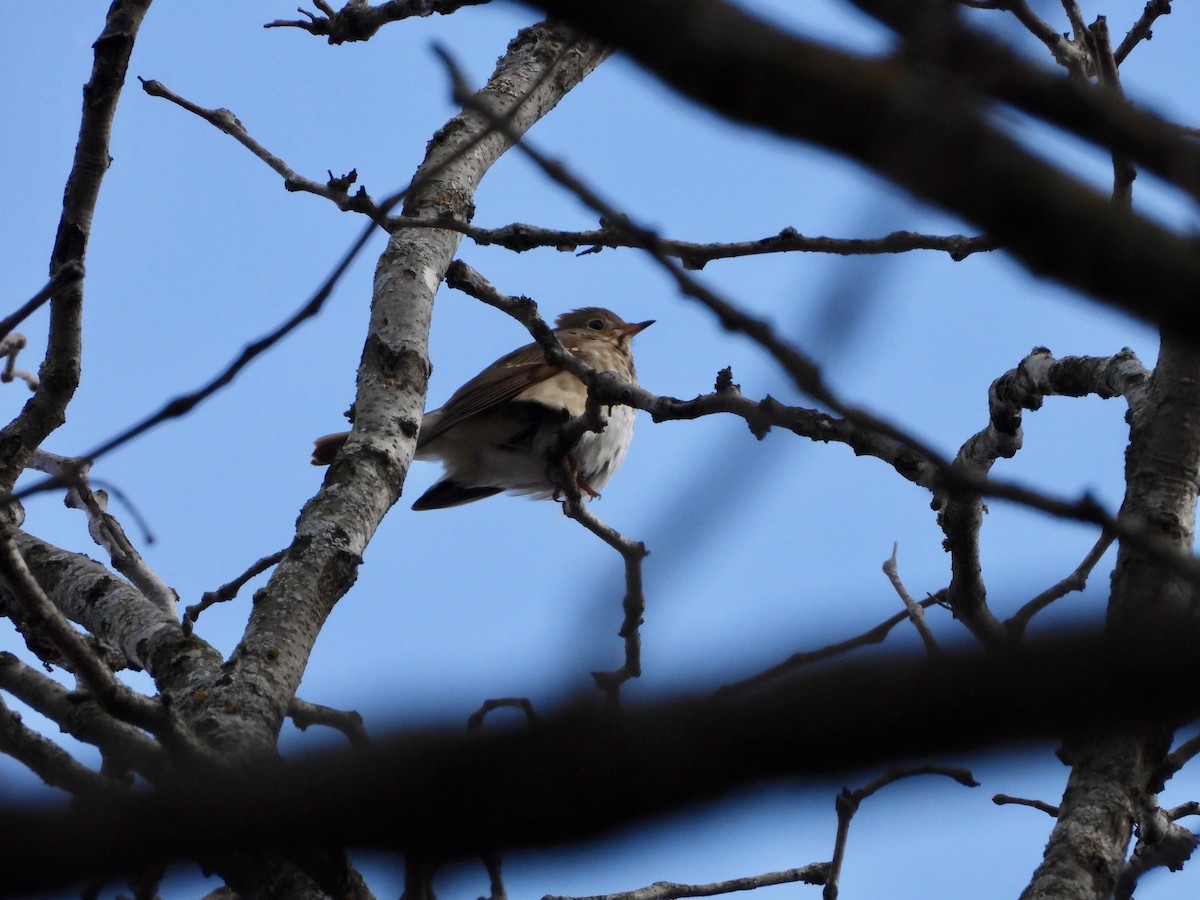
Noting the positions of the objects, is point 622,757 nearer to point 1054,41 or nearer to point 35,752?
Result: point 35,752

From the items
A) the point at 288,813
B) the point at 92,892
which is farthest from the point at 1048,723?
the point at 92,892

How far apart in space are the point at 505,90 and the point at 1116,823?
3.73 metres

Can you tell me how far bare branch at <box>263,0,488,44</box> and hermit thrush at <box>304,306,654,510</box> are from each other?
7.96ft

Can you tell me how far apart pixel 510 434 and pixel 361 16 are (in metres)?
2.77

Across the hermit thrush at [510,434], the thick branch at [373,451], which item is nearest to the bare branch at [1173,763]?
the thick branch at [373,451]

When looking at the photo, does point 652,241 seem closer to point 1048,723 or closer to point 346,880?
point 1048,723

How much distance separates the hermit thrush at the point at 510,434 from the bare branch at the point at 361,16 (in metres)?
2.43

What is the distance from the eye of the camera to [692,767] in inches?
38.3

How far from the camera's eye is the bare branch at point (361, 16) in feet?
17.0

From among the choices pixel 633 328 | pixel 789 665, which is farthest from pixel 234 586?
pixel 633 328

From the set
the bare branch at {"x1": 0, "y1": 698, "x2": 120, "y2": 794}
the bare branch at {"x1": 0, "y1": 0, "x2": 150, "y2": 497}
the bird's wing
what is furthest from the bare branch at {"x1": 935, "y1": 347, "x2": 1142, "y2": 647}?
the bird's wing

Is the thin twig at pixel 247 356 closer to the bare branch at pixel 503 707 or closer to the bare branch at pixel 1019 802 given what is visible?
the bare branch at pixel 503 707

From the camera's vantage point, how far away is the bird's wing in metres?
7.34

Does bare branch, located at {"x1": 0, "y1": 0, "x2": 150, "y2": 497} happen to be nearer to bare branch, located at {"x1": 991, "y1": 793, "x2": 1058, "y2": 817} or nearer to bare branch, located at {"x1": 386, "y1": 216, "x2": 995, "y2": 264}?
bare branch, located at {"x1": 386, "y1": 216, "x2": 995, "y2": 264}
